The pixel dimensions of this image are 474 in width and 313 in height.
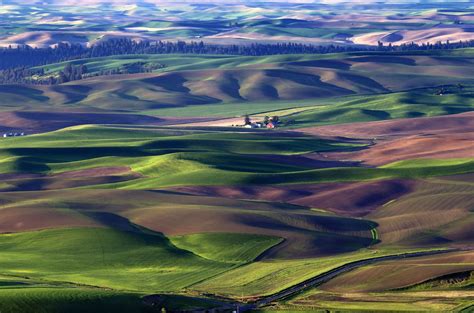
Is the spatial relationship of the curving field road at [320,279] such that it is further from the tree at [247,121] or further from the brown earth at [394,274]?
the tree at [247,121]

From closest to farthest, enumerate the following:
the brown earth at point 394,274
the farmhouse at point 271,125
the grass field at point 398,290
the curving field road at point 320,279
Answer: the grass field at point 398,290 → the curving field road at point 320,279 → the brown earth at point 394,274 → the farmhouse at point 271,125

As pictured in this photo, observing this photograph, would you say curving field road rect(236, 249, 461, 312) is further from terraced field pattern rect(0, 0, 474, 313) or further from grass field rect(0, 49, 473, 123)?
grass field rect(0, 49, 473, 123)

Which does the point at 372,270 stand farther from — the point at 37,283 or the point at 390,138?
the point at 390,138

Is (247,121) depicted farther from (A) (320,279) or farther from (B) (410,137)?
(A) (320,279)

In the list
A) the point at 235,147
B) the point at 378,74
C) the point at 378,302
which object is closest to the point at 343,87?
the point at 378,74

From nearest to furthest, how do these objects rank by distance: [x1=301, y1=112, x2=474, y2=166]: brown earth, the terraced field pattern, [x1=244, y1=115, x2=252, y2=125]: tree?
the terraced field pattern < [x1=301, y1=112, x2=474, y2=166]: brown earth < [x1=244, y1=115, x2=252, y2=125]: tree

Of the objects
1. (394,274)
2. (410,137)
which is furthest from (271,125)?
(394,274)

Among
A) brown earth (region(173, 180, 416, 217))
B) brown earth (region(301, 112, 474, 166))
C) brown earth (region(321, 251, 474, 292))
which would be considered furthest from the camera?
brown earth (region(301, 112, 474, 166))

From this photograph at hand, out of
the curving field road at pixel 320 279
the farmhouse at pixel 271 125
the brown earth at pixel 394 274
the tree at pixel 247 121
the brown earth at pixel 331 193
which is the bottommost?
the farmhouse at pixel 271 125

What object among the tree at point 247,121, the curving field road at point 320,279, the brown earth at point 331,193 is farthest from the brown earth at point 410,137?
the curving field road at point 320,279

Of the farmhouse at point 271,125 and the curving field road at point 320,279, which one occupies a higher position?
the curving field road at point 320,279

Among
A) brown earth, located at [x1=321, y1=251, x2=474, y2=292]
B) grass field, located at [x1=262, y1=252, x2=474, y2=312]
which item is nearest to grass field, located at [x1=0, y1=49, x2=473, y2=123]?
brown earth, located at [x1=321, y1=251, x2=474, y2=292]
